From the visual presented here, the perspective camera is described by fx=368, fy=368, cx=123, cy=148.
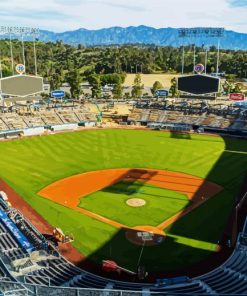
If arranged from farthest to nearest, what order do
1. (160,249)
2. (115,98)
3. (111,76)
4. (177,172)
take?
(111,76)
(115,98)
(177,172)
(160,249)

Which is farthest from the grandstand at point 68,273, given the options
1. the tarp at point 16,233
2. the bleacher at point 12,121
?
the bleacher at point 12,121

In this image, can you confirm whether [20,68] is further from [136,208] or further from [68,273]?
[68,273]

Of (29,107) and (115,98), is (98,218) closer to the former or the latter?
(29,107)

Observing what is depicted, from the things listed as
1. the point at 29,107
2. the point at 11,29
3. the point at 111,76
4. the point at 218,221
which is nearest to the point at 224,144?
the point at 218,221

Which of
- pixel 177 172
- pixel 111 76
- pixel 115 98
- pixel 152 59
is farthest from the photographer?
pixel 152 59

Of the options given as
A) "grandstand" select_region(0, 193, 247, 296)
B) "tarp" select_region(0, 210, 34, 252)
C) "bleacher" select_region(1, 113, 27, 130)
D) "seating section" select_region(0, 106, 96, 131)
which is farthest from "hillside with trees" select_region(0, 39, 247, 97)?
"grandstand" select_region(0, 193, 247, 296)

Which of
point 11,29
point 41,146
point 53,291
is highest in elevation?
point 11,29

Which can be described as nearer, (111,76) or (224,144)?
(224,144)

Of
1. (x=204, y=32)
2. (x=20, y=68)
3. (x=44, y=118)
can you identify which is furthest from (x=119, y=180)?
(x=204, y=32)
